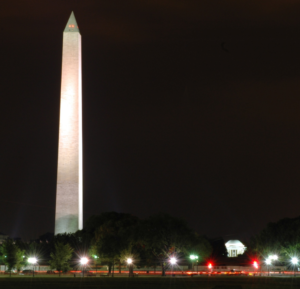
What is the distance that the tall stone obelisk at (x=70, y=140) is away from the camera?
90.1 m

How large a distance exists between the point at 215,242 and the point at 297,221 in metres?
90.4

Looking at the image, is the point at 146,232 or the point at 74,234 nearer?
the point at 146,232

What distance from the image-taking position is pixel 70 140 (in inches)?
3561

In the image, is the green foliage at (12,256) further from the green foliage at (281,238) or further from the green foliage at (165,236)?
the green foliage at (281,238)

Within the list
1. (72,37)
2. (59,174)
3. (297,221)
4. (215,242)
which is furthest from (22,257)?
(215,242)

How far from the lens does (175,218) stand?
7650 centimetres

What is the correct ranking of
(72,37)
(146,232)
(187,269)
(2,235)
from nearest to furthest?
(146,232) → (72,37) → (187,269) → (2,235)

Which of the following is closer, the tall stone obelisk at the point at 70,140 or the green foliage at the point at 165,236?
the green foliage at the point at 165,236

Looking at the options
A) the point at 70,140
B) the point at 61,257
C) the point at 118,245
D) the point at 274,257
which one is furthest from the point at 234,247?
the point at 61,257

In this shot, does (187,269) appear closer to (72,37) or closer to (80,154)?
(80,154)

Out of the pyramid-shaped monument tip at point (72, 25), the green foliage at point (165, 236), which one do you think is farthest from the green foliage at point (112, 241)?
the pyramid-shaped monument tip at point (72, 25)
